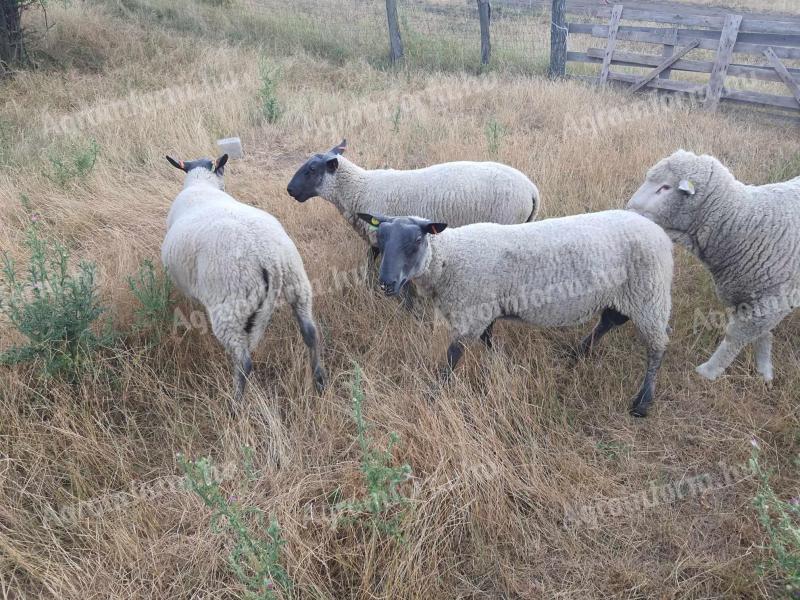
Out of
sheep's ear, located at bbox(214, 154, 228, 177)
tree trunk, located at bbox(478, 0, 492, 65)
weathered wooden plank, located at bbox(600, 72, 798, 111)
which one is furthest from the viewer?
tree trunk, located at bbox(478, 0, 492, 65)

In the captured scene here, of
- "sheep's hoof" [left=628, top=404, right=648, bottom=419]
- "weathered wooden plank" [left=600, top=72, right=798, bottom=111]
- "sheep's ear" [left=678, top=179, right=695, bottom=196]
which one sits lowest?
"sheep's hoof" [left=628, top=404, right=648, bottom=419]

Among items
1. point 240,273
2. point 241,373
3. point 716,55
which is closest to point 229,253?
point 240,273

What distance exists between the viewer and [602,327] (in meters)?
3.58

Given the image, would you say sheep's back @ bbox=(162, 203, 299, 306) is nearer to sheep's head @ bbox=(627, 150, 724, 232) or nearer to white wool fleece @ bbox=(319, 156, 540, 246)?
white wool fleece @ bbox=(319, 156, 540, 246)

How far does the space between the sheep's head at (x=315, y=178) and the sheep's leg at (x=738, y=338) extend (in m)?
3.47

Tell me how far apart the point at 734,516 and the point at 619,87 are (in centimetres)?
1053

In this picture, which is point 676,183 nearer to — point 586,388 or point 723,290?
point 723,290

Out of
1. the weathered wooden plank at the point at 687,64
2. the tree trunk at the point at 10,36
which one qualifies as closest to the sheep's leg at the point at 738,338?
the weathered wooden plank at the point at 687,64

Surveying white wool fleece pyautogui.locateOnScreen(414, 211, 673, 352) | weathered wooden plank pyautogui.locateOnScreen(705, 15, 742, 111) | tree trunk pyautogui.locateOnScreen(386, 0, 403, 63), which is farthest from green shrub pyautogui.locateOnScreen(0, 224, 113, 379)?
tree trunk pyautogui.locateOnScreen(386, 0, 403, 63)

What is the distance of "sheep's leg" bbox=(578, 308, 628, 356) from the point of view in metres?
3.49

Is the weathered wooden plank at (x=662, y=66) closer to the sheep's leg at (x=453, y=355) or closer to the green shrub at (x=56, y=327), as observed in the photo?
the sheep's leg at (x=453, y=355)

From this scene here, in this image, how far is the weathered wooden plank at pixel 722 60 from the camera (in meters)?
8.64

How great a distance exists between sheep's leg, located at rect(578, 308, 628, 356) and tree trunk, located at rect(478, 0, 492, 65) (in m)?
10.1

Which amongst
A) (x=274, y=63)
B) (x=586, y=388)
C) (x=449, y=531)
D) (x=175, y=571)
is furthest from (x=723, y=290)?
(x=274, y=63)
